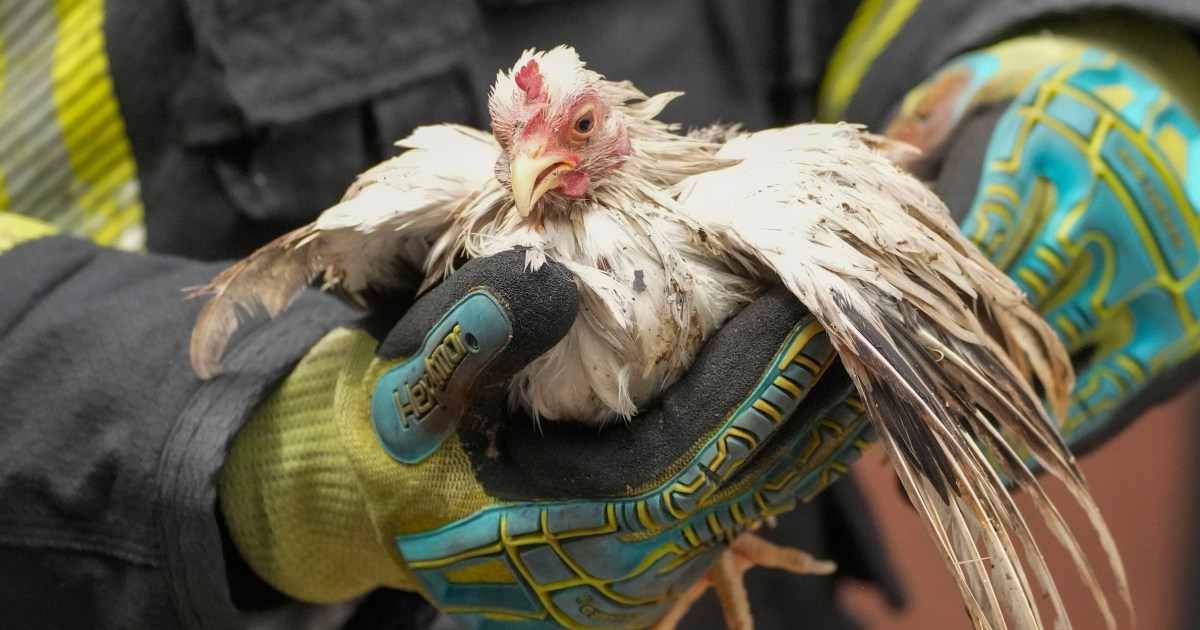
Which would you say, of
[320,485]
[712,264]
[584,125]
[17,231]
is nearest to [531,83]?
[584,125]

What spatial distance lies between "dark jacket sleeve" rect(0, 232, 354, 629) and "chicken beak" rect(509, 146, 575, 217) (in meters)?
0.26

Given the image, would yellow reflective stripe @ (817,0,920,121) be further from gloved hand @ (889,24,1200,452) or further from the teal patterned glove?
the teal patterned glove

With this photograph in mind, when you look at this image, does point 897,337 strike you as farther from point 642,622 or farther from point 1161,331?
point 1161,331

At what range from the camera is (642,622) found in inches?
28.6

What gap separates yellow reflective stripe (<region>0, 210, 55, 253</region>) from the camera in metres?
0.74

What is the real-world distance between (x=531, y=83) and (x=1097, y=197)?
57 cm

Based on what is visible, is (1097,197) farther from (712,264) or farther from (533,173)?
(533,173)

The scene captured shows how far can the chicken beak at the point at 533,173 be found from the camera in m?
0.58

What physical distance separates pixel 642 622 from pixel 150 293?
1.56 feet

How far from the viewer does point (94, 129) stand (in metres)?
0.89

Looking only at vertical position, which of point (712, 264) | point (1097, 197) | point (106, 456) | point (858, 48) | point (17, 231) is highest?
point (858, 48)

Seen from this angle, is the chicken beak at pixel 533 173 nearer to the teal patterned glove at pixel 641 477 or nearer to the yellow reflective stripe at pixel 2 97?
the teal patterned glove at pixel 641 477

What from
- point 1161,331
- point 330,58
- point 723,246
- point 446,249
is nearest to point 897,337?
point 723,246

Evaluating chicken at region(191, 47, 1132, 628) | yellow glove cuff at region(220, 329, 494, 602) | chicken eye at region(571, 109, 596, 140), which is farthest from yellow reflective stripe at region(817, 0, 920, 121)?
yellow glove cuff at region(220, 329, 494, 602)
